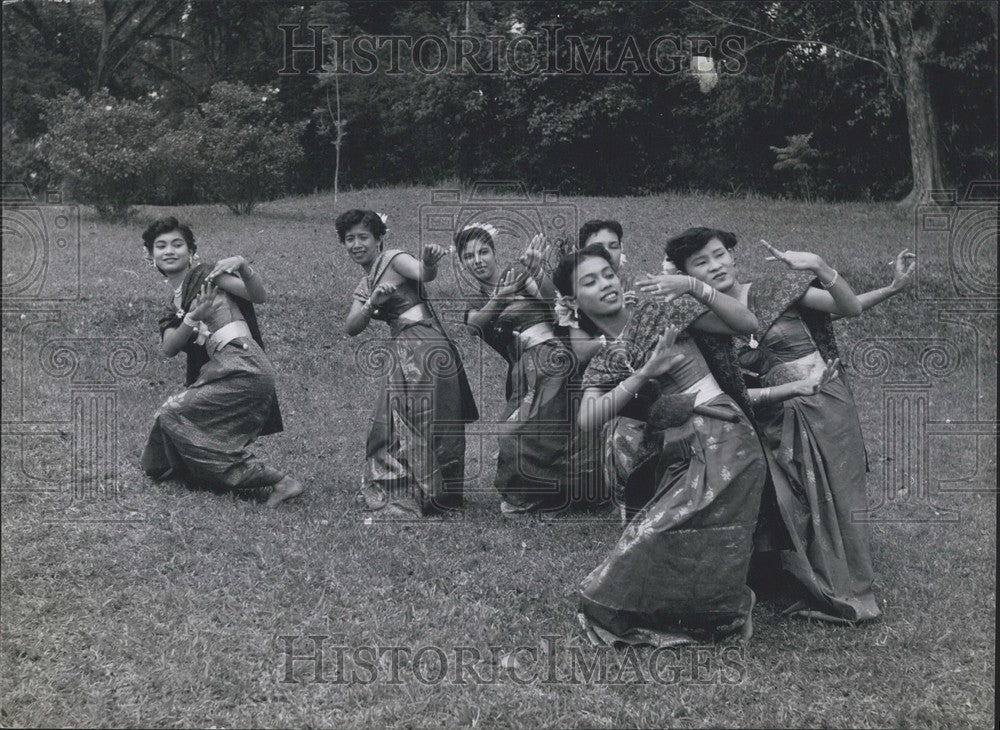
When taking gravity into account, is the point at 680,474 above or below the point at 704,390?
below

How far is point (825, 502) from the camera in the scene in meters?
4.63

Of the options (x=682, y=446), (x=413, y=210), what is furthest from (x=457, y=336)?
(x=682, y=446)

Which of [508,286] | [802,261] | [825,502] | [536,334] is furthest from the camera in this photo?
[536,334]

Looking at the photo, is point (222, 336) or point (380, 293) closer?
point (380, 293)

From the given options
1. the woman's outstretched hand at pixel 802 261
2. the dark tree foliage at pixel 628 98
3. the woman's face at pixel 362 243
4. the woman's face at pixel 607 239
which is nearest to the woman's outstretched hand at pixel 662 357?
the woman's outstretched hand at pixel 802 261

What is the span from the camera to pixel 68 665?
164 inches

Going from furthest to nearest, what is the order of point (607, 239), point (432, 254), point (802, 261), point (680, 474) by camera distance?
1. point (607, 239)
2. point (432, 254)
3. point (802, 261)
4. point (680, 474)

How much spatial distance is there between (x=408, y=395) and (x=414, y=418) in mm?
151

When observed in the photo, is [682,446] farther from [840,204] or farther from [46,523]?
[840,204]

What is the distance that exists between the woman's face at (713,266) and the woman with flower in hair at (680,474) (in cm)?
24

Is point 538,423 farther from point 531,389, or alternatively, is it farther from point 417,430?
point 417,430

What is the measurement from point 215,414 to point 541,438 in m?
2.06

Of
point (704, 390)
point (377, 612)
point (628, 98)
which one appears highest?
point (628, 98)

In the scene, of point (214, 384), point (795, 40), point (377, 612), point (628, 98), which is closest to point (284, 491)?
point (214, 384)
